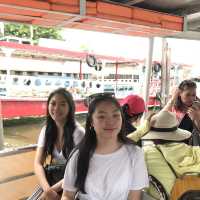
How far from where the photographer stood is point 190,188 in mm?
1069

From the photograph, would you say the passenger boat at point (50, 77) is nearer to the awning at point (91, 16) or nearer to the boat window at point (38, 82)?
the boat window at point (38, 82)

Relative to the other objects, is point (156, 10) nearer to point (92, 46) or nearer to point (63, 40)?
point (92, 46)

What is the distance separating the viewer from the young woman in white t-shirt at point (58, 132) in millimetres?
1782

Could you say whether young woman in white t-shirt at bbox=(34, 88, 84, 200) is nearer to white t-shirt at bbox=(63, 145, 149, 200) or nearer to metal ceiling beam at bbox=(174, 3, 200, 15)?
white t-shirt at bbox=(63, 145, 149, 200)

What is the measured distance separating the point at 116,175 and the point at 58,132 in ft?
2.55

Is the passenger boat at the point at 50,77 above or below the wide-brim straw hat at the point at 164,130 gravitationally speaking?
above

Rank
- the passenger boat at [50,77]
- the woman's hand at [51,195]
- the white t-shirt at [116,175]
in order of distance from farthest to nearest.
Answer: the passenger boat at [50,77] < the woman's hand at [51,195] < the white t-shirt at [116,175]

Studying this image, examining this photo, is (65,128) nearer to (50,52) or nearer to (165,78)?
(50,52)

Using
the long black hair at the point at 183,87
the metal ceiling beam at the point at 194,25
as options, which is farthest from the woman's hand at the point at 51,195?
the metal ceiling beam at the point at 194,25

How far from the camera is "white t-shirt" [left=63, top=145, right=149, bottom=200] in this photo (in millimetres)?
1188

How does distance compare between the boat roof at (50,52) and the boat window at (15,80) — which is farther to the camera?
the boat window at (15,80)

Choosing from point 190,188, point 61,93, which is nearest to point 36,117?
point 61,93

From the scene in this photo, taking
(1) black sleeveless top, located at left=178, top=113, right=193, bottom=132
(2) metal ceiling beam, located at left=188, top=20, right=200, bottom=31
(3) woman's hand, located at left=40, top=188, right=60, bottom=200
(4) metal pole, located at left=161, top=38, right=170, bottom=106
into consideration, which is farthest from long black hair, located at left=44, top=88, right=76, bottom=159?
(2) metal ceiling beam, located at left=188, top=20, right=200, bottom=31

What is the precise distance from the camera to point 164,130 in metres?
1.32
